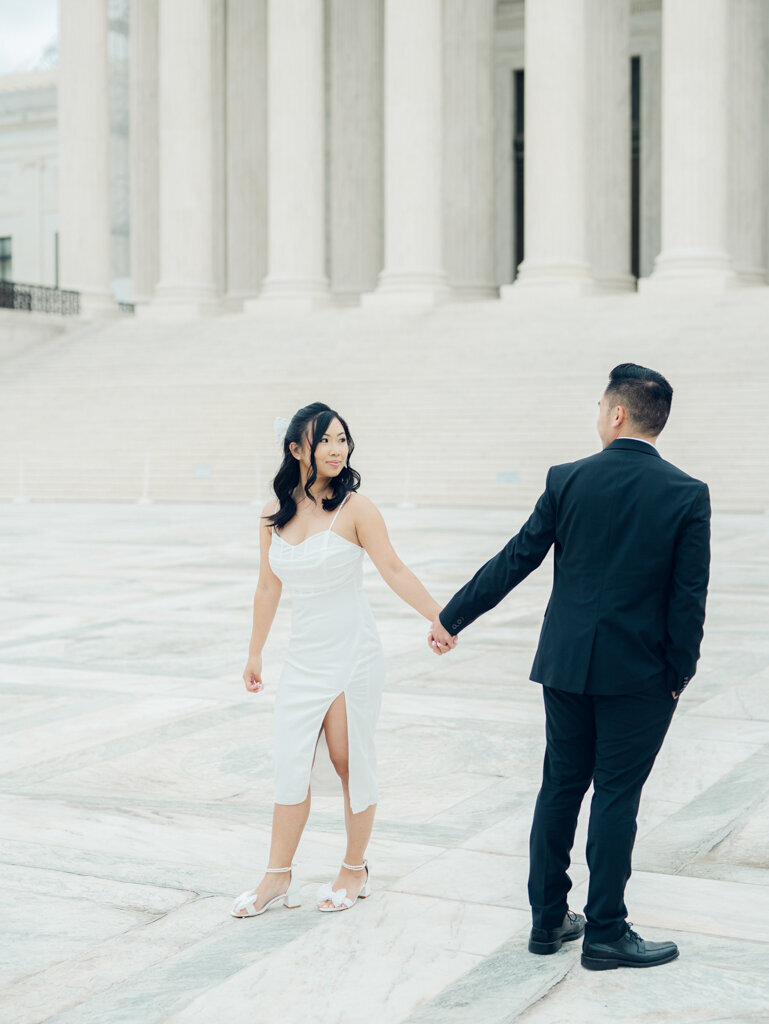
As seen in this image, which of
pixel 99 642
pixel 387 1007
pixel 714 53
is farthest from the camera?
pixel 714 53

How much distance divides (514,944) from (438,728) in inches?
126

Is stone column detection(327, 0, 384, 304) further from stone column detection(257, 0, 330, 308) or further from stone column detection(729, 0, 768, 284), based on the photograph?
stone column detection(729, 0, 768, 284)

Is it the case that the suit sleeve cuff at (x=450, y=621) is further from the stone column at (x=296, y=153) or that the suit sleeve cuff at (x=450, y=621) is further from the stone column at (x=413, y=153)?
the stone column at (x=296, y=153)

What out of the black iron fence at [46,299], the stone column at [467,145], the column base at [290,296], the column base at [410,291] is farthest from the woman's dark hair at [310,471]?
the black iron fence at [46,299]

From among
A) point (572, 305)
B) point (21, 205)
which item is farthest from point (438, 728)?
point (21, 205)

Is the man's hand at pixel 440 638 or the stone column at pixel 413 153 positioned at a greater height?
the stone column at pixel 413 153

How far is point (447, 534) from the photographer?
20.5 meters

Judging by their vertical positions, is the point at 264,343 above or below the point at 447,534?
above

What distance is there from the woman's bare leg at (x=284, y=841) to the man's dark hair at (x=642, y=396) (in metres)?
1.78

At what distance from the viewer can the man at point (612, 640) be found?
176 inches

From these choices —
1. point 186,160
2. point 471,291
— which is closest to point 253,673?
point 471,291

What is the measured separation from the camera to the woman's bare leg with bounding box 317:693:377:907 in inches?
198

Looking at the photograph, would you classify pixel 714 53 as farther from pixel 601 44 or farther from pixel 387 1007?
pixel 387 1007

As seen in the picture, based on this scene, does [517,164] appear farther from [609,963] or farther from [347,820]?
[609,963]
